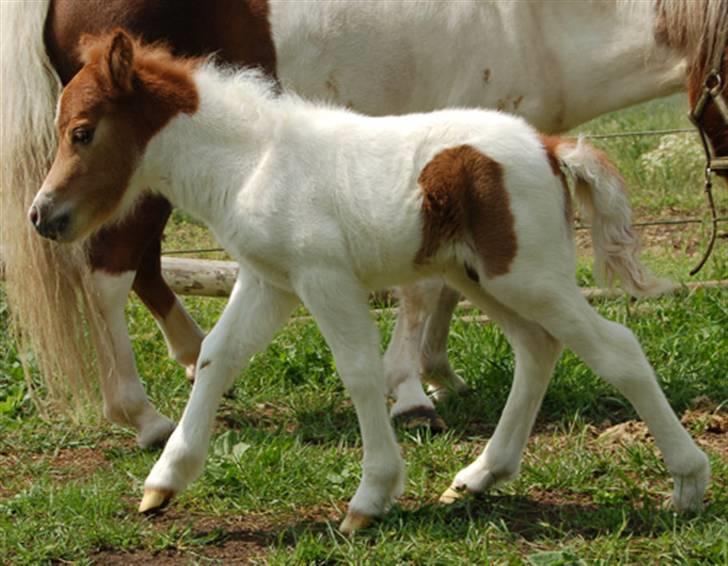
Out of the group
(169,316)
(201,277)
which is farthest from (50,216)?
(201,277)

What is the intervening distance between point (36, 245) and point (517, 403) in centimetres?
209

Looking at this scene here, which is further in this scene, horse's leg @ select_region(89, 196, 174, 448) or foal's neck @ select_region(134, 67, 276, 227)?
horse's leg @ select_region(89, 196, 174, 448)

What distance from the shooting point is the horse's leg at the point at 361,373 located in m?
4.03

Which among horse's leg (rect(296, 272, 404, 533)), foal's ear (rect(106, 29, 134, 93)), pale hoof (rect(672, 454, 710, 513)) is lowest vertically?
pale hoof (rect(672, 454, 710, 513))

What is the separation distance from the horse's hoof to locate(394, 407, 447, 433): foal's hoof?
2.96 ft

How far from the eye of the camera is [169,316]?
603cm

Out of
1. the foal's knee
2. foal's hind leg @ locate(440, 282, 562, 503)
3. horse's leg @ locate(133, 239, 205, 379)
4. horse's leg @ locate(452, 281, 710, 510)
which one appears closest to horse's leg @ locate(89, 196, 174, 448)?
horse's leg @ locate(133, 239, 205, 379)

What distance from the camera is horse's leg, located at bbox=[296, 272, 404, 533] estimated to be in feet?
13.2

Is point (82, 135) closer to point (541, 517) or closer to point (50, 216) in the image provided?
point (50, 216)

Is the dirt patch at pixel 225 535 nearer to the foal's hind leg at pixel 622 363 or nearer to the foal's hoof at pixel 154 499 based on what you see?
the foal's hoof at pixel 154 499

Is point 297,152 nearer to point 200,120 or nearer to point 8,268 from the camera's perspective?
point 200,120

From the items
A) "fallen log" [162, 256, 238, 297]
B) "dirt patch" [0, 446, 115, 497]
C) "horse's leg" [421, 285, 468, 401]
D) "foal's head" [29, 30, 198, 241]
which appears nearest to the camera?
"foal's head" [29, 30, 198, 241]

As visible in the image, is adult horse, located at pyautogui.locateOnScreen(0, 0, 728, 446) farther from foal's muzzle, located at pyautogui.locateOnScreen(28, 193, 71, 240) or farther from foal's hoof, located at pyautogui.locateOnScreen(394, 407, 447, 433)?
foal's muzzle, located at pyautogui.locateOnScreen(28, 193, 71, 240)

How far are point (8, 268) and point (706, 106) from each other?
115 inches
